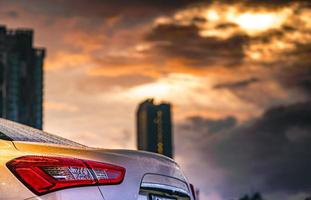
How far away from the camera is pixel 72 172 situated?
Result: 467cm

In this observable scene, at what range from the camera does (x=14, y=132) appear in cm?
509

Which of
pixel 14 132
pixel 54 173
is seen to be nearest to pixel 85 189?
pixel 54 173

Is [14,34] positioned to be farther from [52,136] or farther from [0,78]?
[52,136]

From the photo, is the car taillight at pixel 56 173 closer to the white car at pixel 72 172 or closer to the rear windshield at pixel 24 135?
the white car at pixel 72 172

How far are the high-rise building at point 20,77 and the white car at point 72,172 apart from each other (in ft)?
475

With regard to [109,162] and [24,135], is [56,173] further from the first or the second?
[24,135]

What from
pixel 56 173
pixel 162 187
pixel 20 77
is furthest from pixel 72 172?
pixel 20 77

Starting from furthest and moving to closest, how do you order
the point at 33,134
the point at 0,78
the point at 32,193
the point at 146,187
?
the point at 0,78
the point at 33,134
the point at 146,187
the point at 32,193

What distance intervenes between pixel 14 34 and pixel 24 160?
152 meters

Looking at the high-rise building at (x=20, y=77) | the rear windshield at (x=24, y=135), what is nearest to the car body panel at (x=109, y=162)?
the rear windshield at (x=24, y=135)

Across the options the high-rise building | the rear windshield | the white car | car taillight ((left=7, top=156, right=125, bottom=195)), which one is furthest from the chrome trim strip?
the high-rise building

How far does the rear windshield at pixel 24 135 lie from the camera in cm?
495

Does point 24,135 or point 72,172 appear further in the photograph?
point 24,135

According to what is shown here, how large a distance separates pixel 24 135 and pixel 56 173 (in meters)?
0.56
